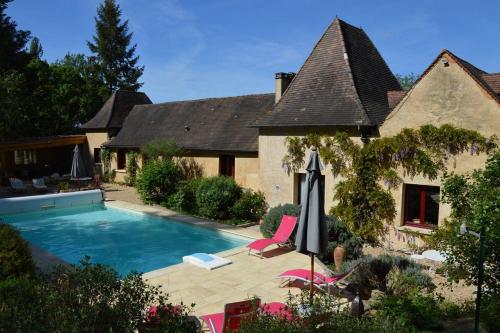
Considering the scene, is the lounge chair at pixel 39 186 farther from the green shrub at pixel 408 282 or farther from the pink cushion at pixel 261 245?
the green shrub at pixel 408 282

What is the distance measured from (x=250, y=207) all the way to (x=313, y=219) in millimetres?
9390

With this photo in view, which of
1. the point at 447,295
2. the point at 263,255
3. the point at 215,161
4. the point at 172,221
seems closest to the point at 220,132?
the point at 215,161

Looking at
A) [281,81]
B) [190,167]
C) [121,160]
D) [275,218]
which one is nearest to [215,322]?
[275,218]

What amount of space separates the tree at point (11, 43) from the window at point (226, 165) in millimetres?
25950

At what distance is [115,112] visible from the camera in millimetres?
31422

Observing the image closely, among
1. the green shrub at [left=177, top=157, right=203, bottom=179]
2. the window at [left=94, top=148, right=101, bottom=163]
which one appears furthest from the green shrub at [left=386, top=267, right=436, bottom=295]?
the window at [left=94, top=148, right=101, bottom=163]

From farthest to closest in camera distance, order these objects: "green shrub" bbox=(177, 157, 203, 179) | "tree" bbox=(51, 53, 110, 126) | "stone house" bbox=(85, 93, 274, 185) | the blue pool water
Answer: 1. "tree" bbox=(51, 53, 110, 126)
2. "green shrub" bbox=(177, 157, 203, 179)
3. "stone house" bbox=(85, 93, 274, 185)
4. the blue pool water

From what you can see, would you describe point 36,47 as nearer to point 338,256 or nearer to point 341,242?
point 341,242

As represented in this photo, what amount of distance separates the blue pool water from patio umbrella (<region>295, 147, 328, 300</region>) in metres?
6.11

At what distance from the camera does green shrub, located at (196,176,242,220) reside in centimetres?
1788

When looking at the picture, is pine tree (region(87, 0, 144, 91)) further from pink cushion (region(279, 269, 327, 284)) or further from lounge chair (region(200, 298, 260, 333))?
lounge chair (region(200, 298, 260, 333))

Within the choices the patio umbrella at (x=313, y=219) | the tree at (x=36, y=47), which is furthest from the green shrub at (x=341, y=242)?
the tree at (x=36, y=47)

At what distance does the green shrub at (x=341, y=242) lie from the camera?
39.6ft

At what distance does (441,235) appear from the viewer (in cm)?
1212
